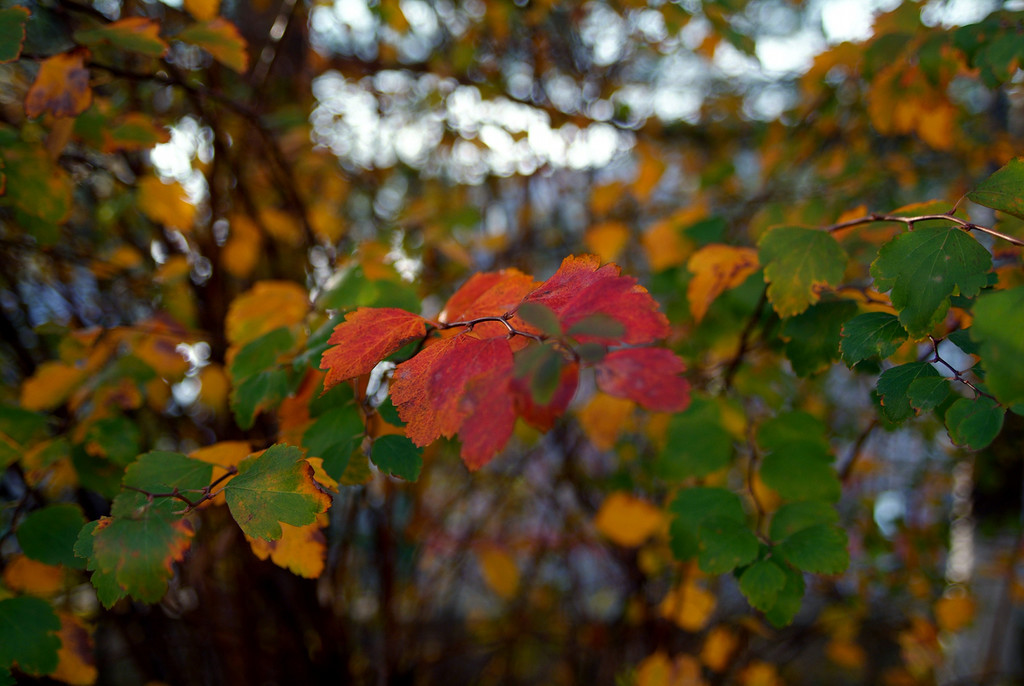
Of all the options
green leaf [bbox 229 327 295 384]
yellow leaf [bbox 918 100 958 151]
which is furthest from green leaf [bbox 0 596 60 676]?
yellow leaf [bbox 918 100 958 151]

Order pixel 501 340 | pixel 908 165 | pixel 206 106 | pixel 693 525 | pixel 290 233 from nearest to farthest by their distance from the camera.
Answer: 1. pixel 501 340
2. pixel 693 525
3. pixel 206 106
4. pixel 290 233
5. pixel 908 165

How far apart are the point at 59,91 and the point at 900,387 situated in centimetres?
119

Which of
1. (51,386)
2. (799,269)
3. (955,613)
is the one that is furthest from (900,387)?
(955,613)

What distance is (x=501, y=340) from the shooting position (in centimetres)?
55

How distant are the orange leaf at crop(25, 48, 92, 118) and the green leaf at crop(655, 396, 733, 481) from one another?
109 cm

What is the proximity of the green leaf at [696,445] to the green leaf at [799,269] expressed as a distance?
351 millimetres

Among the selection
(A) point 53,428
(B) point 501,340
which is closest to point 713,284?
(B) point 501,340

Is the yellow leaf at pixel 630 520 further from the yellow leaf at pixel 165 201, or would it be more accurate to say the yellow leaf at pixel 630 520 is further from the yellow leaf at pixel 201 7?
the yellow leaf at pixel 201 7

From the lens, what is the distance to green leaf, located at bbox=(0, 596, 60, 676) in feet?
2.29

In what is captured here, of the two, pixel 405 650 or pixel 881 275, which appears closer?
pixel 881 275

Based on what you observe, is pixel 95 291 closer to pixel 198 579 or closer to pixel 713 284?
pixel 198 579

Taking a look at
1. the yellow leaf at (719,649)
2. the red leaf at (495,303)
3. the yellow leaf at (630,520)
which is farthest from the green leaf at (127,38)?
the yellow leaf at (719,649)

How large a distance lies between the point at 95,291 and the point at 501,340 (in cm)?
181

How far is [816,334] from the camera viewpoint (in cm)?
81
